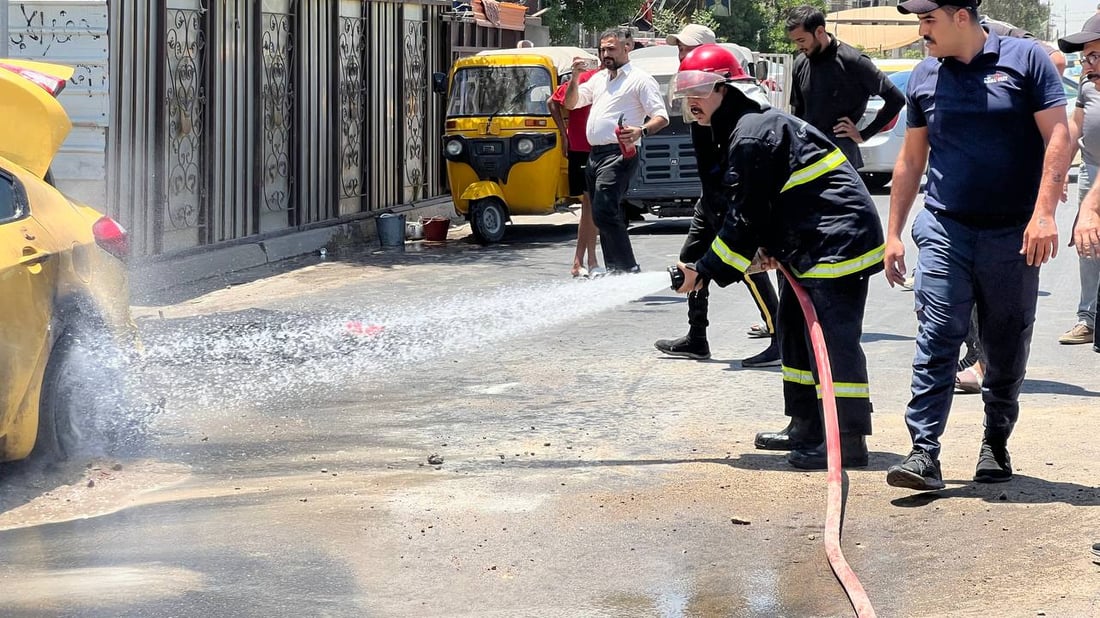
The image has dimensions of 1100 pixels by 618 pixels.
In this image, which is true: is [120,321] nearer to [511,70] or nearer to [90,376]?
[90,376]

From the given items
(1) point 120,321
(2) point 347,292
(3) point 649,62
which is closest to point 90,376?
(1) point 120,321

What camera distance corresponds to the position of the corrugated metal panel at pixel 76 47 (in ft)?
Result: 37.6

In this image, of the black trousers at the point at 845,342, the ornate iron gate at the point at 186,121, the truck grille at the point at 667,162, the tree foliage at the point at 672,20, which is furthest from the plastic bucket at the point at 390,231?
the tree foliage at the point at 672,20

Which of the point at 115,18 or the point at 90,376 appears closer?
the point at 90,376

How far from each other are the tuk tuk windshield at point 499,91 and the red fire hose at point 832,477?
10.5 m

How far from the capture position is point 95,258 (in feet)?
20.9

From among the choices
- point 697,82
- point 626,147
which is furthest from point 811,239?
point 626,147

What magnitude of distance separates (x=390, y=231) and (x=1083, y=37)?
440 inches

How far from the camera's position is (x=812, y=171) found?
19.3 feet

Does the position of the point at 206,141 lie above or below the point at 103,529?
above

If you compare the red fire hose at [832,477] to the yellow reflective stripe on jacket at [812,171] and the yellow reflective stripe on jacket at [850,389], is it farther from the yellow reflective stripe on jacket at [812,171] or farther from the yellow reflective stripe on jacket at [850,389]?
the yellow reflective stripe on jacket at [812,171]

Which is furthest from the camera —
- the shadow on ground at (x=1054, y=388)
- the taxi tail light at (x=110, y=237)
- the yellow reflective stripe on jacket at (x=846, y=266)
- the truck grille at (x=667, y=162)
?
the truck grille at (x=667, y=162)

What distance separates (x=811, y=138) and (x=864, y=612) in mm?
2414

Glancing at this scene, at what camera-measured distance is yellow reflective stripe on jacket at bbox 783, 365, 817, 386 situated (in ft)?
19.9
